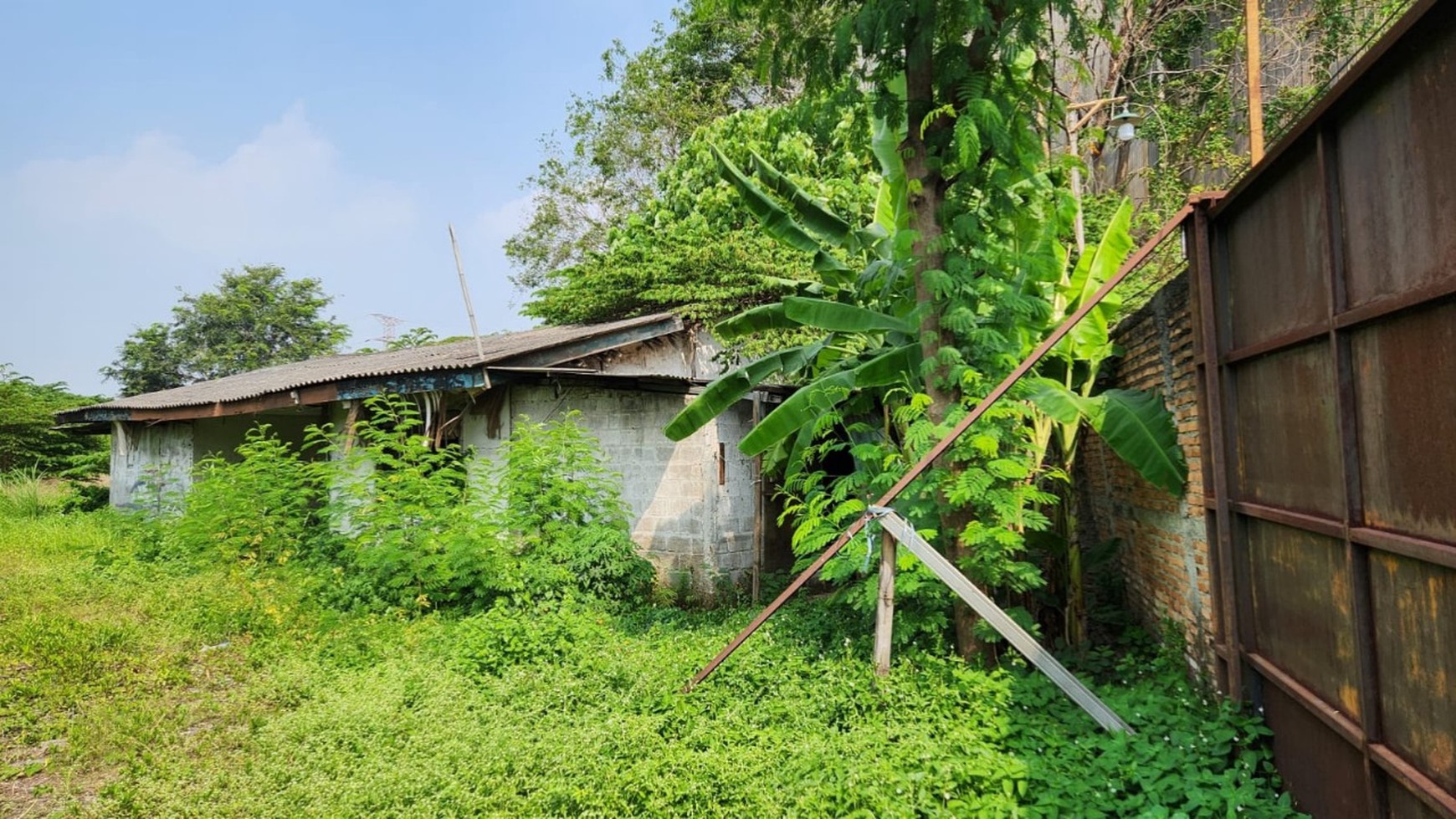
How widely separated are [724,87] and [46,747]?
1677 cm

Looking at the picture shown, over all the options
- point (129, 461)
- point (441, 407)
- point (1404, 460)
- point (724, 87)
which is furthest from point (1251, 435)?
point (129, 461)

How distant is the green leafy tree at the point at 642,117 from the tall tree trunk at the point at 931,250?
12112mm

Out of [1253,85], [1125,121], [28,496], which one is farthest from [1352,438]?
[28,496]

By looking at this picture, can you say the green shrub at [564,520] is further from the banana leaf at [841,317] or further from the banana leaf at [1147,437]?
the banana leaf at [1147,437]

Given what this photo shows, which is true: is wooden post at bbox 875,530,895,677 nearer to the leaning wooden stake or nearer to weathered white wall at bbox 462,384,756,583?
the leaning wooden stake

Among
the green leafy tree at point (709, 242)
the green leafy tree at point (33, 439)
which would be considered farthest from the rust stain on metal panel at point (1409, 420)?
the green leafy tree at point (33, 439)

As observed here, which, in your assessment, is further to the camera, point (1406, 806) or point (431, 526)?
point (431, 526)

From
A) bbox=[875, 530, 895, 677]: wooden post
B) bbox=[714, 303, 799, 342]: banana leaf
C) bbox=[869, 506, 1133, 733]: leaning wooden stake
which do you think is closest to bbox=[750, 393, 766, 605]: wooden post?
bbox=[714, 303, 799, 342]: banana leaf

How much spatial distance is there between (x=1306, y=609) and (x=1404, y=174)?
1.72 m

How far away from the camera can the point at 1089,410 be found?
16.0ft

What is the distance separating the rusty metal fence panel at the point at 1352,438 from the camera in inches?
87.0

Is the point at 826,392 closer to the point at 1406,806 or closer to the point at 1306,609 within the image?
the point at 1306,609

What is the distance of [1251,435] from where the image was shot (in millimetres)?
3529

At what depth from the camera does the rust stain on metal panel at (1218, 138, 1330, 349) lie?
2.89 m
